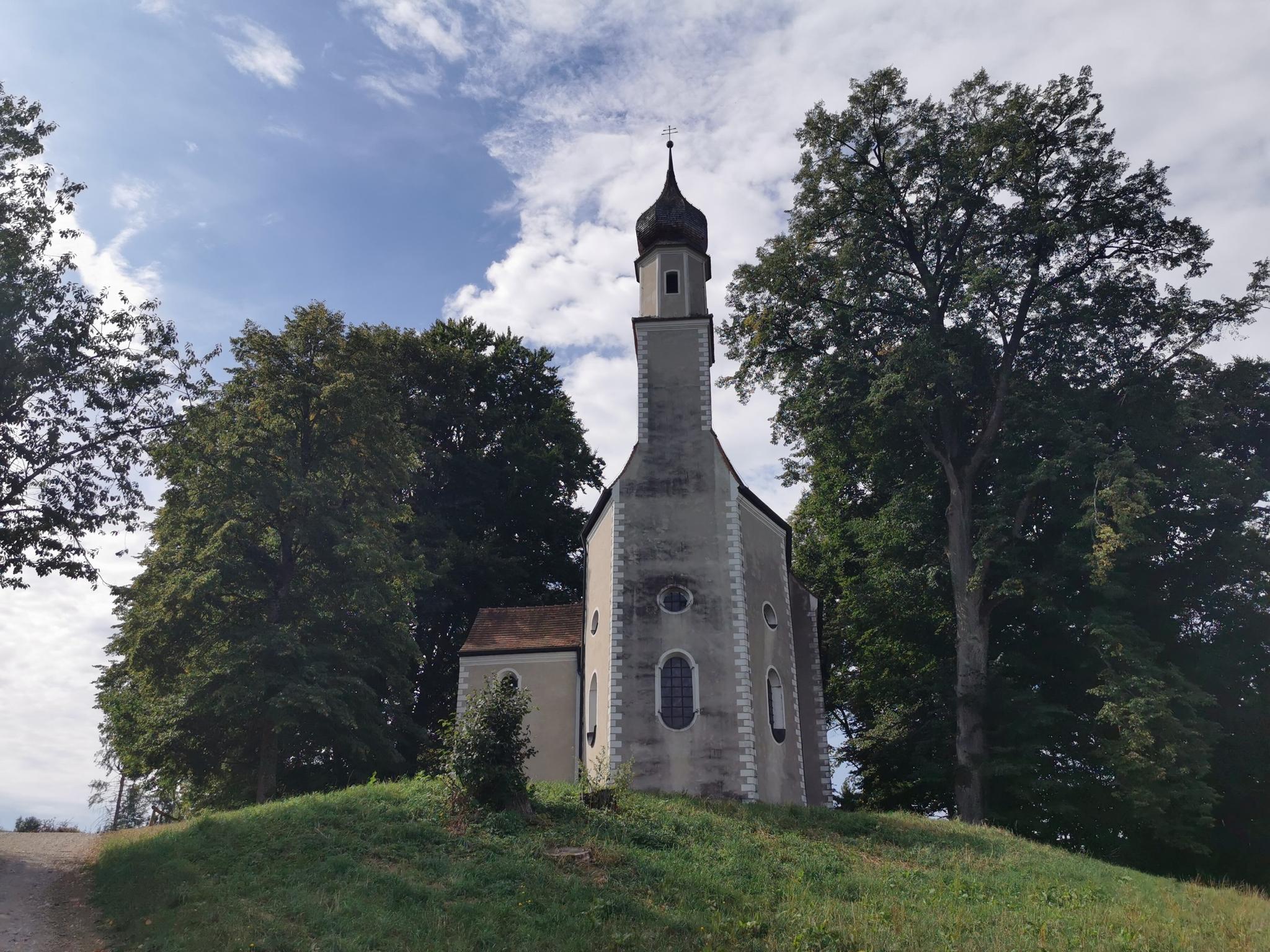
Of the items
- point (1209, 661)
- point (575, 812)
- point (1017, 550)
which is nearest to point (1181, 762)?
point (1209, 661)

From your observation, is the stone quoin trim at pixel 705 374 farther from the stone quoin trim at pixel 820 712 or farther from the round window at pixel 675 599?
the stone quoin trim at pixel 820 712

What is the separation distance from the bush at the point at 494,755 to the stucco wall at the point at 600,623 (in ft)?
19.0

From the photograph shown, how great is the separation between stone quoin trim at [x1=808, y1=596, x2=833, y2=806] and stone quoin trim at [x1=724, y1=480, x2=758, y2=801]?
5.38m

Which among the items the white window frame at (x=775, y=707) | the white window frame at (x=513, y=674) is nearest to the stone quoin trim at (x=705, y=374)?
the white window frame at (x=775, y=707)

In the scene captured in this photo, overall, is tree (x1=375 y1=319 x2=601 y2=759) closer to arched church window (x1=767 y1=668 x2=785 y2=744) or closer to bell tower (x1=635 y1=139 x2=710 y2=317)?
bell tower (x1=635 y1=139 x2=710 y2=317)

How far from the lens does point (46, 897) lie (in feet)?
42.9

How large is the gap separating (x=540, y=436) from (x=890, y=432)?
48.3 ft

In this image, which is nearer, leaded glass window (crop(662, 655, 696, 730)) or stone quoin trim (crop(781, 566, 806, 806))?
leaded glass window (crop(662, 655, 696, 730))

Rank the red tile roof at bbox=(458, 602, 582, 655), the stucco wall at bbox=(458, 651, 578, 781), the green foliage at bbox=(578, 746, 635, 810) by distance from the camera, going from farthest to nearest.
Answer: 1. the red tile roof at bbox=(458, 602, 582, 655)
2. the stucco wall at bbox=(458, 651, 578, 781)
3. the green foliage at bbox=(578, 746, 635, 810)

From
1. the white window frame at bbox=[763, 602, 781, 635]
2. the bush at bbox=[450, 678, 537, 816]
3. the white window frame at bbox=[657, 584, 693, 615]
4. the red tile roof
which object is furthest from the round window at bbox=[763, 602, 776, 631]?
the bush at bbox=[450, 678, 537, 816]

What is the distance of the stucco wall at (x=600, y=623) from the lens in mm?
22328

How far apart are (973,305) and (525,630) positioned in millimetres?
15746

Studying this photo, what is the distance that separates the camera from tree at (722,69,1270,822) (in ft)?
79.9

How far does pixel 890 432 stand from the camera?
2805cm
